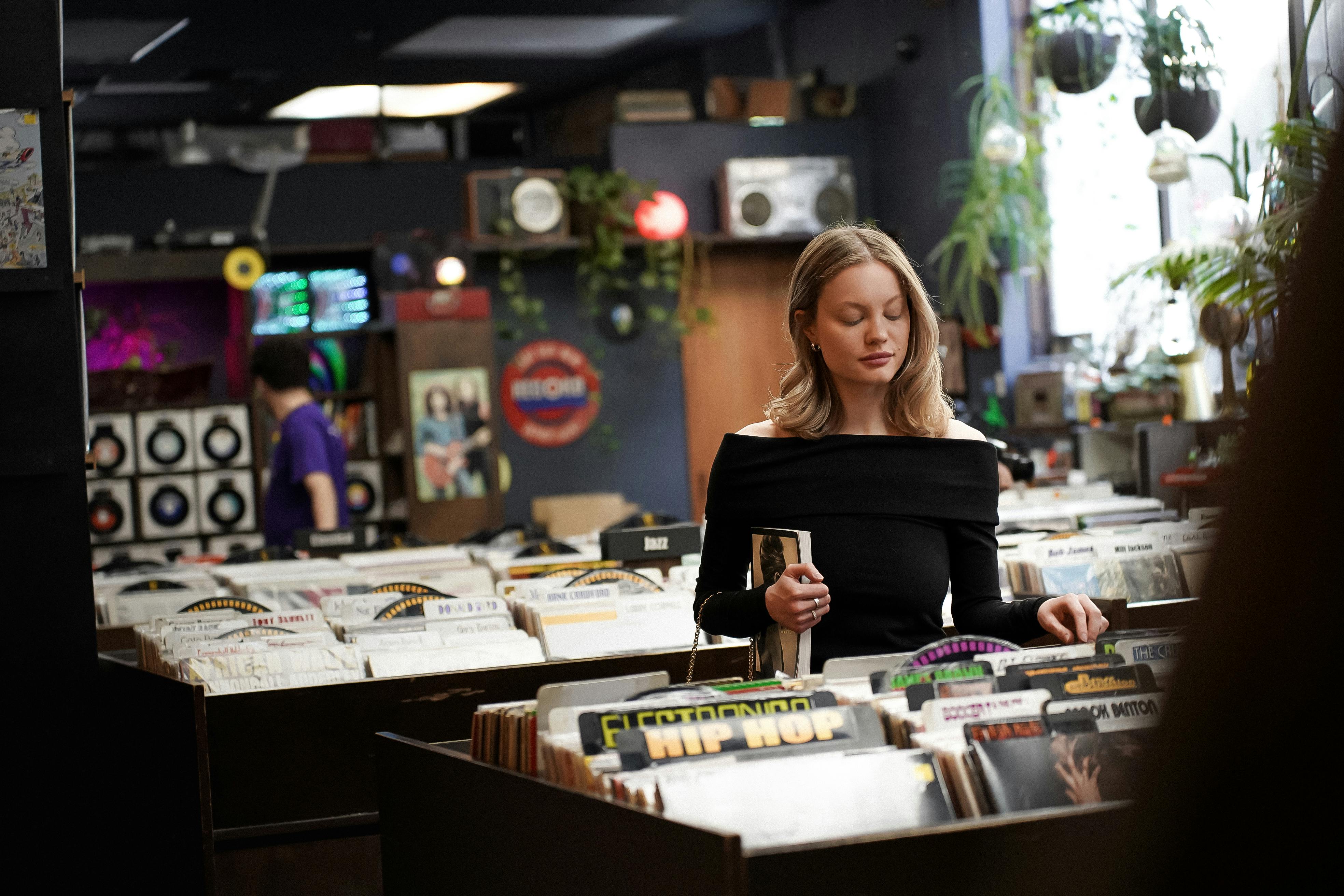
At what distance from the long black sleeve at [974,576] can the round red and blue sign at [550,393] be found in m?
7.07

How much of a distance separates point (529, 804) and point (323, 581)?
6.44ft

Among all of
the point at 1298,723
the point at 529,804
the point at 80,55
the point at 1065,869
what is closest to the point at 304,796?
the point at 529,804

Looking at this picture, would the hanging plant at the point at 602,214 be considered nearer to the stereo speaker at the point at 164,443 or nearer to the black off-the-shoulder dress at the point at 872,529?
the stereo speaker at the point at 164,443

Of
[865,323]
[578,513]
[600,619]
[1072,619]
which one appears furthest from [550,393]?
[1072,619]

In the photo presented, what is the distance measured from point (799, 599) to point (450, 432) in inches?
239

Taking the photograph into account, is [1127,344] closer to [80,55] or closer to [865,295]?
[865,295]

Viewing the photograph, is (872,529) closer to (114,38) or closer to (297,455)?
(297,455)

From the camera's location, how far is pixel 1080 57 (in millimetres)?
6016

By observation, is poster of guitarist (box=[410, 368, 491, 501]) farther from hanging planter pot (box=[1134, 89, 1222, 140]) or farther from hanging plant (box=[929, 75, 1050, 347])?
hanging planter pot (box=[1134, 89, 1222, 140])

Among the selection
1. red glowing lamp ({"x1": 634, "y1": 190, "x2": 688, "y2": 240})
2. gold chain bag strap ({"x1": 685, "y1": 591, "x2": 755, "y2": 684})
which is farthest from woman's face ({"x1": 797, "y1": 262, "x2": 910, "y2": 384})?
red glowing lamp ({"x1": 634, "y1": 190, "x2": 688, "y2": 240})

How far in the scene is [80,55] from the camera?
889cm

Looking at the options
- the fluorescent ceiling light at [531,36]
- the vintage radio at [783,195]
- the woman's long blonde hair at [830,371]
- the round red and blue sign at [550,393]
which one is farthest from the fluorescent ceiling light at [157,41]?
the woman's long blonde hair at [830,371]

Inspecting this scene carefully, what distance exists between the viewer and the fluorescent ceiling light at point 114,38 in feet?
27.3

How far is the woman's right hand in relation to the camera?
1.66 m
